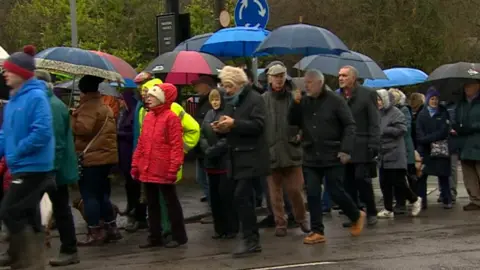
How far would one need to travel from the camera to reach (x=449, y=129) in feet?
41.2

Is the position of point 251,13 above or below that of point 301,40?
above

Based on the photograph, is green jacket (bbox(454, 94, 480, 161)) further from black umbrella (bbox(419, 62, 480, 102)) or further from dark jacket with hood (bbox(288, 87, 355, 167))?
dark jacket with hood (bbox(288, 87, 355, 167))

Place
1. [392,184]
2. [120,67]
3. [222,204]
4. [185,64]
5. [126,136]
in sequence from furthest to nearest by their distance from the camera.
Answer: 1. [392,184]
2. [185,64]
3. [126,136]
4. [120,67]
5. [222,204]

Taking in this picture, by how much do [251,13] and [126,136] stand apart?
3316 mm

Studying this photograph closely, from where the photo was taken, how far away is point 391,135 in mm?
11758

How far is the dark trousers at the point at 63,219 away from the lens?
8.42 meters

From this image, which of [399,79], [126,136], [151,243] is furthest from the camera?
[399,79]

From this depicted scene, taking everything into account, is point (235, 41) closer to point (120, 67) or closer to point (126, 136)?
point (120, 67)

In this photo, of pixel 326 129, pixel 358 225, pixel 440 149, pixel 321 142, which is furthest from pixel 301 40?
pixel 440 149

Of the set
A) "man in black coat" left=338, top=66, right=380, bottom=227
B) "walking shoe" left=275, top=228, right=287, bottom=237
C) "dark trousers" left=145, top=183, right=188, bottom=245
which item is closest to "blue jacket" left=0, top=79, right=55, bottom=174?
"dark trousers" left=145, top=183, right=188, bottom=245

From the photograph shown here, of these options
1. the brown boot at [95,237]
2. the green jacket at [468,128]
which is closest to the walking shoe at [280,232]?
the brown boot at [95,237]

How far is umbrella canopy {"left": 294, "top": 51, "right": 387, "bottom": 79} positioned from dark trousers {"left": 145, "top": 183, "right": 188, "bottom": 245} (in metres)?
4.88

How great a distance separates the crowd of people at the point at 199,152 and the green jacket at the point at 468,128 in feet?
4.27

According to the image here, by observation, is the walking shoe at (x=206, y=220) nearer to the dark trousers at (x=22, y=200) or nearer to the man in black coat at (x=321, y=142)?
the man in black coat at (x=321, y=142)
